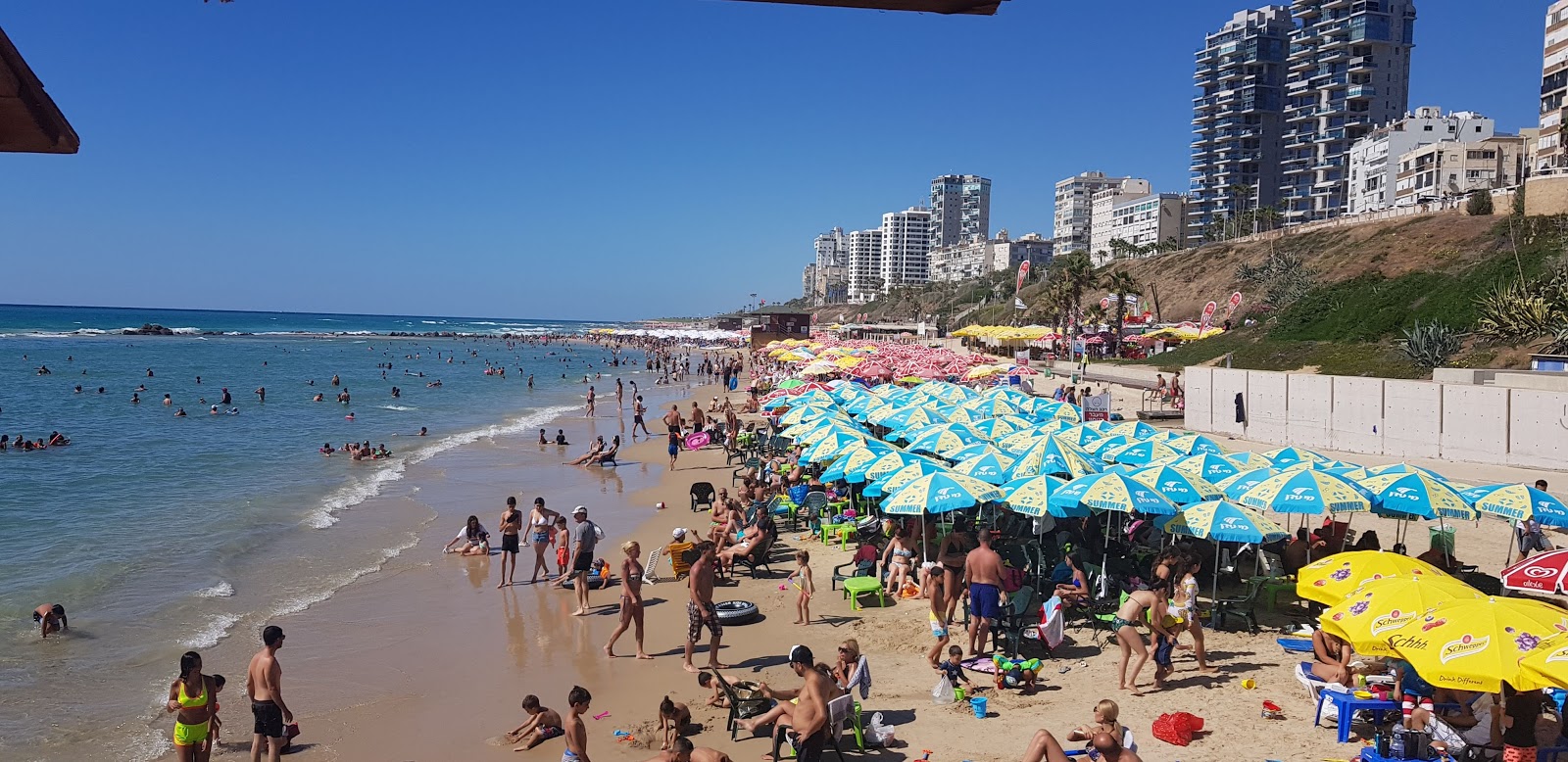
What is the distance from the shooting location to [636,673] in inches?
342

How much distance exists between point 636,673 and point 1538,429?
16.1 m

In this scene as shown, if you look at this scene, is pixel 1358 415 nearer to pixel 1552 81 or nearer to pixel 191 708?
pixel 191 708

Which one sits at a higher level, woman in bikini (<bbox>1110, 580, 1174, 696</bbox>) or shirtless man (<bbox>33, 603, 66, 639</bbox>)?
woman in bikini (<bbox>1110, 580, 1174, 696</bbox>)

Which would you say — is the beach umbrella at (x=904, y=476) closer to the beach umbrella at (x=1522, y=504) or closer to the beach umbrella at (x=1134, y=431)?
the beach umbrella at (x=1134, y=431)

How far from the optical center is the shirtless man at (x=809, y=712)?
6.20 metres

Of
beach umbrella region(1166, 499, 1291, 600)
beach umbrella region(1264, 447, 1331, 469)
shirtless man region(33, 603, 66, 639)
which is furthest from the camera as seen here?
beach umbrella region(1264, 447, 1331, 469)

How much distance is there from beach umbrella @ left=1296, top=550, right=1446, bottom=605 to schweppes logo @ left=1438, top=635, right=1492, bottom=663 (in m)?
1.58

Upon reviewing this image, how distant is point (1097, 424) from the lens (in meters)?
15.1

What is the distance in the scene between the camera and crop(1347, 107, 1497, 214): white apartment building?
270ft

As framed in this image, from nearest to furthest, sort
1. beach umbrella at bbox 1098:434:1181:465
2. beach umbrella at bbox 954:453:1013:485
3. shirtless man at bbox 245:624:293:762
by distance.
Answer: shirtless man at bbox 245:624:293:762 → beach umbrella at bbox 954:453:1013:485 → beach umbrella at bbox 1098:434:1181:465

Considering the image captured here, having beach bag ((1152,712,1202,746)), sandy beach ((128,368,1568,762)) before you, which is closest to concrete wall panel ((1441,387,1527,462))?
sandy beach ((128,368,1568,762))

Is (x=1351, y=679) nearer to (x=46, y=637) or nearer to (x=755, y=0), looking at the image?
(x=755, y=0)

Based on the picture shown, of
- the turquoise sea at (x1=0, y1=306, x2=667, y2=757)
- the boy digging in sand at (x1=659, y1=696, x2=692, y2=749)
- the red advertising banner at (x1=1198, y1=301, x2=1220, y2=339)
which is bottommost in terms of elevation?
the turquoise sea at (x1=0, y1=306, x2=667, y2=757)

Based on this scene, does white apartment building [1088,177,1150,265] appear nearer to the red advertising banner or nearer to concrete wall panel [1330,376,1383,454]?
the red advertising banner
